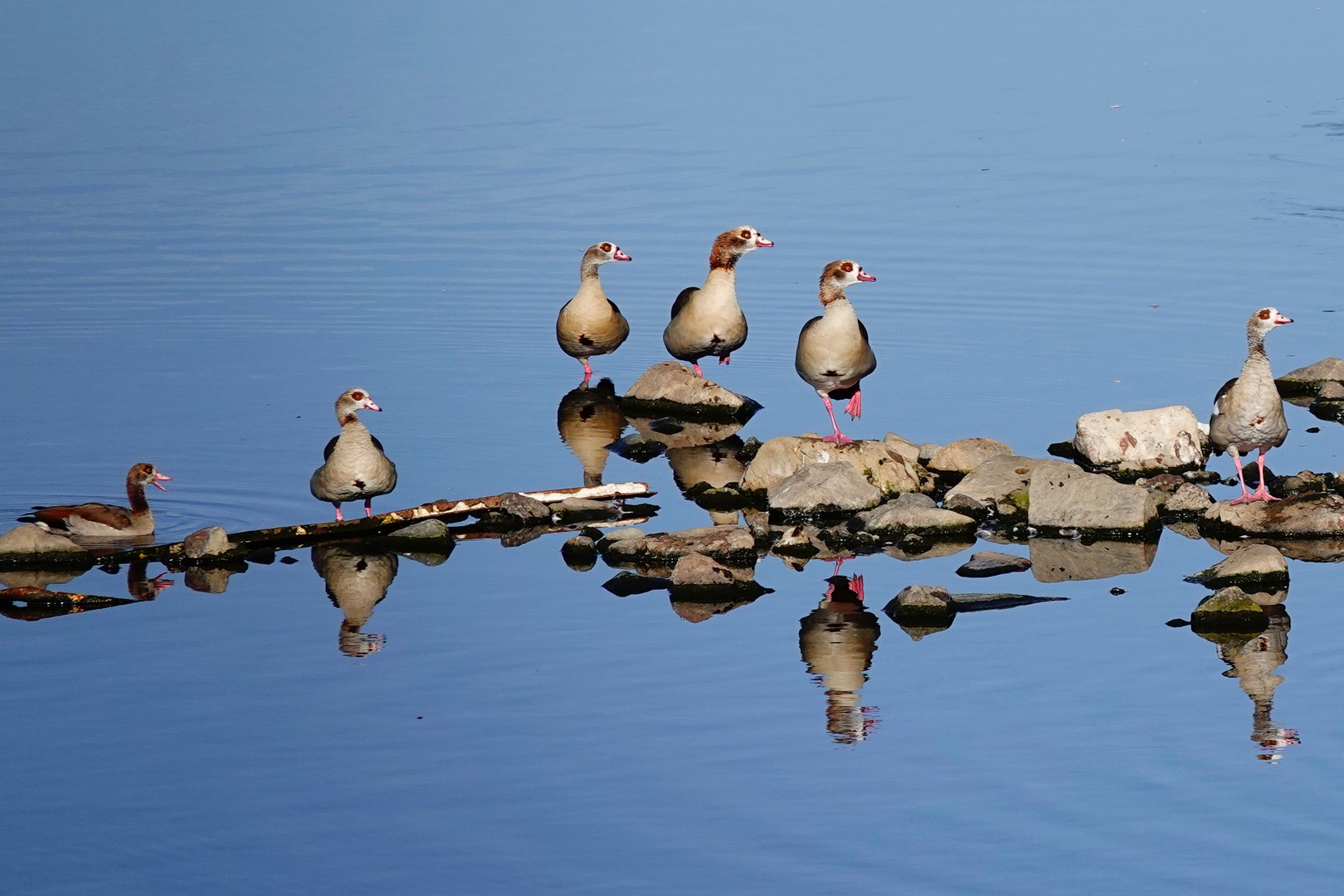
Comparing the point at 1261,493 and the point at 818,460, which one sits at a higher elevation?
the point at 818,460

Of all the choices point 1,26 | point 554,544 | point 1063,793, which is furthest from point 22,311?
point 1,26

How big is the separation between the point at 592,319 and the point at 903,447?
17.8 ft

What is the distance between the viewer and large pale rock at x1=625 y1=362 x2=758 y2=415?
891 inches

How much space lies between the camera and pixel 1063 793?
39.7 ft

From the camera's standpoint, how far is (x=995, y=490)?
1825cm

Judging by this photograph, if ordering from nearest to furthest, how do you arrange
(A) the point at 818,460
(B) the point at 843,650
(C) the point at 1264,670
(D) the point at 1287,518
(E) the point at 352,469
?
(C) the point at 1264,670
(B) the point at 843,650
(E) the point at 352,469
(D) the point at 1287,518
(A) the point at 818,460

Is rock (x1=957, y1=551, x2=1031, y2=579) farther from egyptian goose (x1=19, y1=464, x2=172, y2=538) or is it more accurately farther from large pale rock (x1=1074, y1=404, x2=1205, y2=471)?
egyptian goose (x1=19, y1=464, x2=172, y2=538)

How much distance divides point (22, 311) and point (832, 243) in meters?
11.5

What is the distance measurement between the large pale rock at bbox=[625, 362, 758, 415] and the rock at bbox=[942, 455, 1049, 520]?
4518 mm

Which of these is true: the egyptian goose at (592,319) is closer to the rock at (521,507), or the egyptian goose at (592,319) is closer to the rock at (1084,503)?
the rock at (521,507)

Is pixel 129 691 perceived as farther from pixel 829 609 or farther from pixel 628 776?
pixel 829 609

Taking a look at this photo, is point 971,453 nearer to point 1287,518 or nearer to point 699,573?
point 1287,518

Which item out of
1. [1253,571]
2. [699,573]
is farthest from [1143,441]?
[699,573]

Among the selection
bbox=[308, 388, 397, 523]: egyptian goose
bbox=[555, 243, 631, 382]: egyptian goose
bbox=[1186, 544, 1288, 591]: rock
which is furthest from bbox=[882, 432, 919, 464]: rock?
bbox=[555, 243, 631, 382]: egyptian goose
